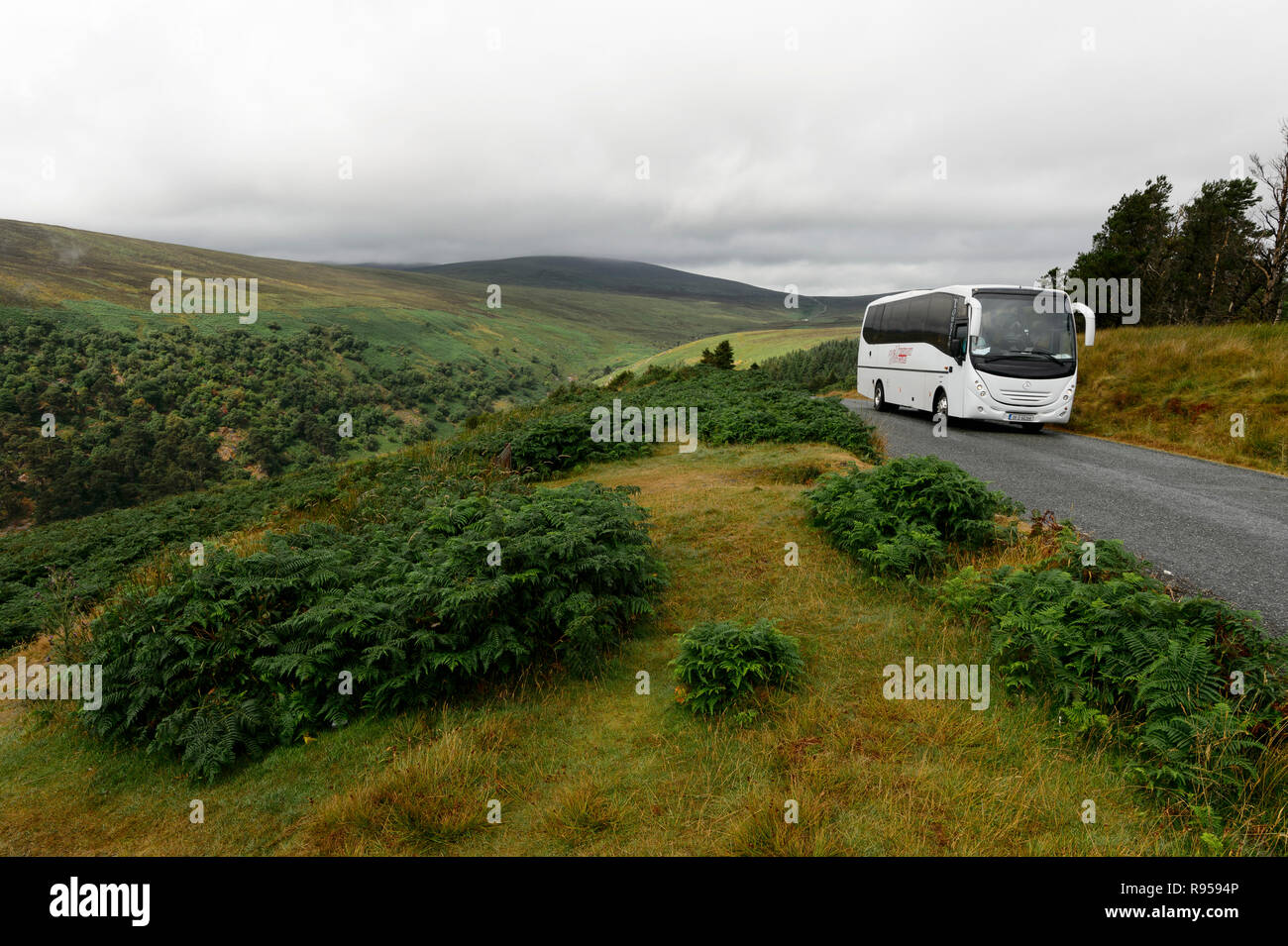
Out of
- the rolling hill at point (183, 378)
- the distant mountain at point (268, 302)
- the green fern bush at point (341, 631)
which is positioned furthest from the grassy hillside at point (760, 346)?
the green fern bush at point (341, 631)

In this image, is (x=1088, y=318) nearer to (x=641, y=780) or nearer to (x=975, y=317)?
(x=975, y=317)

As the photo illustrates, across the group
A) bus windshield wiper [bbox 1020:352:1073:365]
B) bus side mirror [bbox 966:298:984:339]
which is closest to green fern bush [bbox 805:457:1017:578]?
bus side mirror [bbox 966:298:984:339]

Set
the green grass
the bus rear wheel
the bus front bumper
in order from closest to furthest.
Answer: the green grass
the bus front bumper
the bus rear wheel

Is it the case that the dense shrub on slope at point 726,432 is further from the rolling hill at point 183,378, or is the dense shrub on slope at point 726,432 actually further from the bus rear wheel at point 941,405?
the rolling hill at point 183,378

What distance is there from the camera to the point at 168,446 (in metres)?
57.6

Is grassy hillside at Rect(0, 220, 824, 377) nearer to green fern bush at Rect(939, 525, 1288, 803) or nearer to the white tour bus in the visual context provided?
the white tour bus

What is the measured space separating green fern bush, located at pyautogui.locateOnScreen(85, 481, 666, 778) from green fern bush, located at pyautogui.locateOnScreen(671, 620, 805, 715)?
0.87m

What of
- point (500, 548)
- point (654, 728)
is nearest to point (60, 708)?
point (500, 548)

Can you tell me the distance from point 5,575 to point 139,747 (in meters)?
17.7

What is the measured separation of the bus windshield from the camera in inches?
613

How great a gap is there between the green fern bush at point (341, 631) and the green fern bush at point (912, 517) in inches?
98.6

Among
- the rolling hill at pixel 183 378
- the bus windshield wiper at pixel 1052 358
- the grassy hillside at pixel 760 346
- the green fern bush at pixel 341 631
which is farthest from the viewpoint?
the grassy hillside at pixel 760 346

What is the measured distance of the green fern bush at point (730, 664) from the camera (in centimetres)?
473

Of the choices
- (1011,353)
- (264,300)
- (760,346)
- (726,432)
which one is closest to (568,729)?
(726,432)
